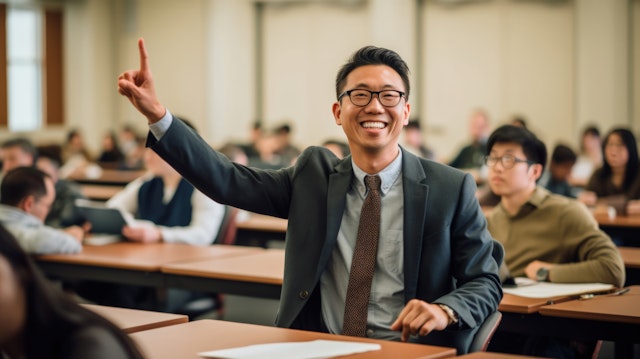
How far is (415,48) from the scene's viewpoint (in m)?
12.5

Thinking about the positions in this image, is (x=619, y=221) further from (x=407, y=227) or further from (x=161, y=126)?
(x=161, y=126)

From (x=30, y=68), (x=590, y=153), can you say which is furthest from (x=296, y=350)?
(x=30, y=68)

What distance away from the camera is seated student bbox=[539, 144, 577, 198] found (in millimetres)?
6176

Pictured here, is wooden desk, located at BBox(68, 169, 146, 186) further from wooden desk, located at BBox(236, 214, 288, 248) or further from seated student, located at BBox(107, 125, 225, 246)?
seated student, located at BBox(107, 125, 225, 246)

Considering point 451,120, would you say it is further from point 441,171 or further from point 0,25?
point 441,171

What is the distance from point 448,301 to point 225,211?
2.78 meters

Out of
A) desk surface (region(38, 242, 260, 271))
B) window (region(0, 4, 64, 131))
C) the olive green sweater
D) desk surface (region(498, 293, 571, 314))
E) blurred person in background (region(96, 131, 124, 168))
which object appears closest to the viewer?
desk surface (region(498, 293, 571, 314))

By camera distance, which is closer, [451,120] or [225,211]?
[225,211]

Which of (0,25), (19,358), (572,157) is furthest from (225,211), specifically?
(0,25)

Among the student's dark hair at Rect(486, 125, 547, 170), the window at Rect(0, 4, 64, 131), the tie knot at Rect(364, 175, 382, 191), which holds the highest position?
the window at Rect(0, 4, 64, 131)

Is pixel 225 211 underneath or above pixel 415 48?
underneath

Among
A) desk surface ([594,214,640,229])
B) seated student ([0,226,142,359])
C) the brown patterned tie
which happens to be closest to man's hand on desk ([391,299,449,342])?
the brown patterned tie

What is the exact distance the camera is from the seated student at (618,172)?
6590mm

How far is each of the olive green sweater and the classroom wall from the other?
7.62 metres
